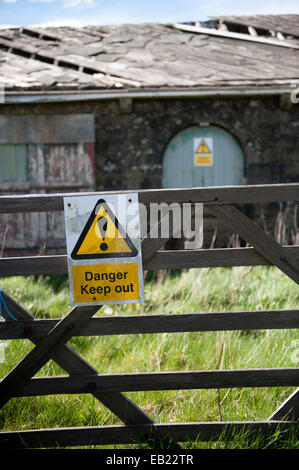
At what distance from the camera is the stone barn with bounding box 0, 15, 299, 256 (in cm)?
774

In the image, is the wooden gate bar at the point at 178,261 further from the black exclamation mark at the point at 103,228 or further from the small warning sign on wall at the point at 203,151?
the small warning sign on wall at the point at 203,151

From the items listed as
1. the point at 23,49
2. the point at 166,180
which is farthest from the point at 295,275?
the point at 23,49

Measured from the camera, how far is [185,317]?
2656 mm

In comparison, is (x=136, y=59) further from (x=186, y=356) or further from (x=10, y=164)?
(x=186, y=356)

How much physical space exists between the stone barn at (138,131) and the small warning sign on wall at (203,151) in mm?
18

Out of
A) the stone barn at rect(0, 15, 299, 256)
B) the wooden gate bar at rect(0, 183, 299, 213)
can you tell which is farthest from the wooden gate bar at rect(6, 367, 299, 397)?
the stone barn at rect(0, 15, 299, 256)

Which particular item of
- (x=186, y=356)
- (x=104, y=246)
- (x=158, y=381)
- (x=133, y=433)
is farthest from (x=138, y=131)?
(x=133, y=433)

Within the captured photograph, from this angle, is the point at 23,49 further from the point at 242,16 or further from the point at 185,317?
the point at 185,317

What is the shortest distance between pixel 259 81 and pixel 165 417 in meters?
6.45

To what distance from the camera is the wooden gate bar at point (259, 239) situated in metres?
2.57

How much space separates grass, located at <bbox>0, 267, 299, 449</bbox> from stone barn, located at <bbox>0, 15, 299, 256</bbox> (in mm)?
2634

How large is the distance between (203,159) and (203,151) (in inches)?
5.6

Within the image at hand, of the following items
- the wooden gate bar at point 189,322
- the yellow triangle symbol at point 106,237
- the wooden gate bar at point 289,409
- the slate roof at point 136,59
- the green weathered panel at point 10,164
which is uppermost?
the slate roof at point 136,59

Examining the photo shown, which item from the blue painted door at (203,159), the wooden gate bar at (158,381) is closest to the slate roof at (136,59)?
the blue painted door at (203,159)
